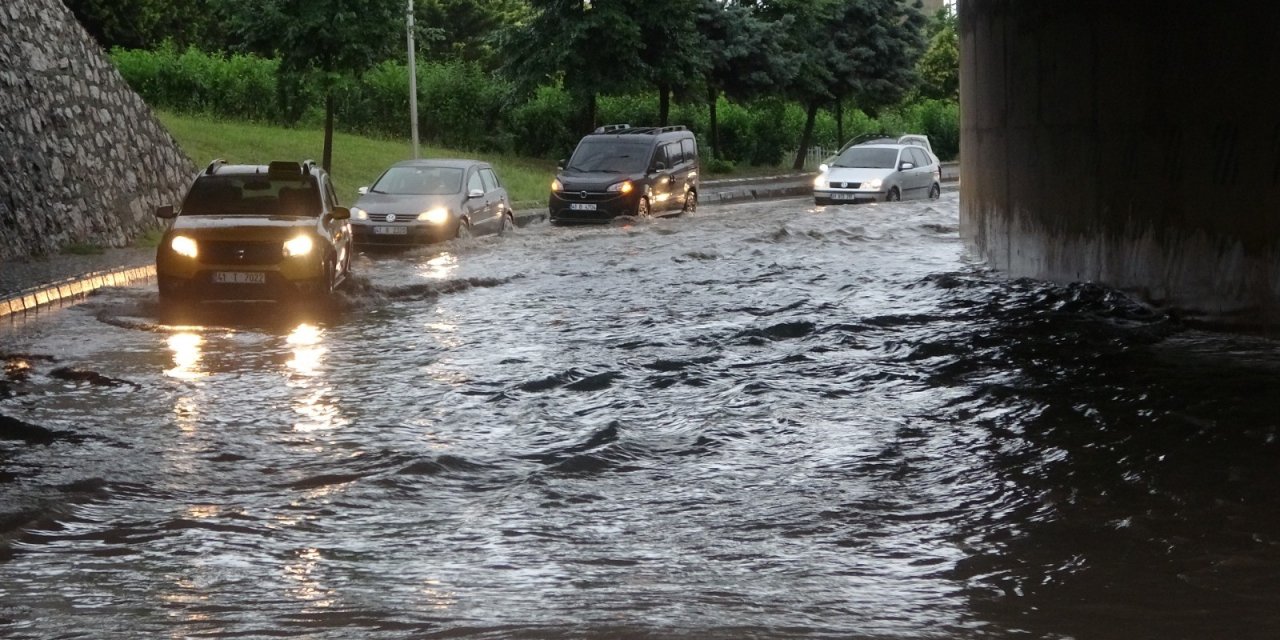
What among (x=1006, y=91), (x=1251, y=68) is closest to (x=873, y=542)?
(x=1251, y=68)

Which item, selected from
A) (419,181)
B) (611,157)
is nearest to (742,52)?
(611,157)

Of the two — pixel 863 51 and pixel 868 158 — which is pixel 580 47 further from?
pixel 863 51

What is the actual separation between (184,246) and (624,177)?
1362 centimetres

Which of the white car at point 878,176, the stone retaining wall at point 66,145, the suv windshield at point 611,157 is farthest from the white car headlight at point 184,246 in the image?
the white car at point 878,176

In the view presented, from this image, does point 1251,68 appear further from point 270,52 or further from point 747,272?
point 270,52

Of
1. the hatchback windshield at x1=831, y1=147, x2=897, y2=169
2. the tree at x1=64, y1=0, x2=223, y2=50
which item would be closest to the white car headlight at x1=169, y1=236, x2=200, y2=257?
the hatchback windshield at x1=831, y1=147, x2=897, y2=169

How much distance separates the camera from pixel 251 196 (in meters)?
15.7

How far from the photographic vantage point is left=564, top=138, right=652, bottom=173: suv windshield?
28.0m

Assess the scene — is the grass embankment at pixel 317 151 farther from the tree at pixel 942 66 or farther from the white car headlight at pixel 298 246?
the tree at pixel 942 66

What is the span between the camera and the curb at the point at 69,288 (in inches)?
596

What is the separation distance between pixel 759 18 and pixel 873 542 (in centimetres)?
4343

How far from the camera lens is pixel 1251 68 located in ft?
37.2

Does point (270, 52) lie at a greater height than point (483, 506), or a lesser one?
greater

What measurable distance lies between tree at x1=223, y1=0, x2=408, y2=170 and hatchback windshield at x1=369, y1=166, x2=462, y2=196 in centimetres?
381
